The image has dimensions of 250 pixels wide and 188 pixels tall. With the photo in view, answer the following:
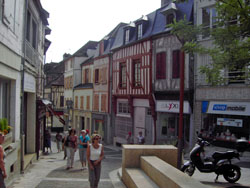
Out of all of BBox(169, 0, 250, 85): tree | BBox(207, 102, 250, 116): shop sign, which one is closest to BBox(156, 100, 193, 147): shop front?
BBox(207, 102, 250, 116): shop sign

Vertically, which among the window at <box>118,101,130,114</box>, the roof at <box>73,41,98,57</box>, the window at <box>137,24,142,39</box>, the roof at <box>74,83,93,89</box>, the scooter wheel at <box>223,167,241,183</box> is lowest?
the scooter wheel at <box>223,167,241,183</box>

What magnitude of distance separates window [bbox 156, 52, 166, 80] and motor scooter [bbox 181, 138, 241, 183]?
38.9ft

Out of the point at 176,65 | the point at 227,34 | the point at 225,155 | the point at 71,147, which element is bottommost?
the point at 71,147

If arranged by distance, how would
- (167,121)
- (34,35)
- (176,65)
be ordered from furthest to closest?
(167,121) → (176,65) → (34,35)

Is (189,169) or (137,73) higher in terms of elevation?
(137,73)

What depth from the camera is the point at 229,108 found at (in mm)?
14539

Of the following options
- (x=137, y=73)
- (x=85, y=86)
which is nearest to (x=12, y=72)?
(x=137, y=73)

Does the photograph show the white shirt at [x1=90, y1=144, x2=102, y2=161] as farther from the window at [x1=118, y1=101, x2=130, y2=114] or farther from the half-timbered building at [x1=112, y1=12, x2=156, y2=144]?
the window at [x1=118, y1=101, x2=130, y2=114]

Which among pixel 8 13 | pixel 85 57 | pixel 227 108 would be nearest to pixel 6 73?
pixel 8 13

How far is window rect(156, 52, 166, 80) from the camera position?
19.1m

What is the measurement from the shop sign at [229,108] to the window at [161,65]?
176 inches

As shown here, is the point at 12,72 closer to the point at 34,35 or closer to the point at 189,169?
the point at 189,169

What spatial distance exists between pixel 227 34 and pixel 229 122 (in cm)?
990

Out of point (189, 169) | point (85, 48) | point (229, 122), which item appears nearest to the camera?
point (189, 169)
